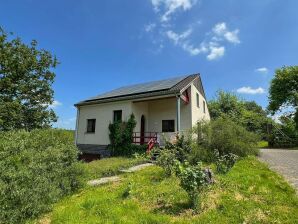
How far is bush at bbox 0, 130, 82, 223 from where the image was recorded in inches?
170

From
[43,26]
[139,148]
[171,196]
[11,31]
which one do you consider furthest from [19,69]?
[171,196]

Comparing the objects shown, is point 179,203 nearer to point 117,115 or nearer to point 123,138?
point 123,138

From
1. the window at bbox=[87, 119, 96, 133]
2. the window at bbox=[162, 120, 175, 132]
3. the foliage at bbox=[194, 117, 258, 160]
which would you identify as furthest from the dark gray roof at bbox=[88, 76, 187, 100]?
the foliage at bbox=[194, 117, 258, 160]

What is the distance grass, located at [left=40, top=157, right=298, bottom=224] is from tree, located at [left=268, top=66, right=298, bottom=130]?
94.2 ft

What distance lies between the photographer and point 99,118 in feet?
55.3

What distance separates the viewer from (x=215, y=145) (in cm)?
1072

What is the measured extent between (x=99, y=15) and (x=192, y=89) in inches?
342

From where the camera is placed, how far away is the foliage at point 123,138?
14000 mm

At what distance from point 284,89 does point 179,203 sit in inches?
1295

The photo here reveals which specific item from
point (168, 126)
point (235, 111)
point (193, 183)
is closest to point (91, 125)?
point (168, 126)

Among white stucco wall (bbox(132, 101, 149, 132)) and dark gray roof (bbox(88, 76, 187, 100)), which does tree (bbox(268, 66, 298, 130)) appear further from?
white stucco wall (bbox(132, 101, 149, 132))

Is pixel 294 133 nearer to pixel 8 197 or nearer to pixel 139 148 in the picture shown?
pixel 139 148

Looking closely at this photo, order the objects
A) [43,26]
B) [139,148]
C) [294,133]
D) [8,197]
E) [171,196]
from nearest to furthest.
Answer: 1. [8,197]
2. [171,196]
3. [43,26]
4. [139,148]
5. [294,133]

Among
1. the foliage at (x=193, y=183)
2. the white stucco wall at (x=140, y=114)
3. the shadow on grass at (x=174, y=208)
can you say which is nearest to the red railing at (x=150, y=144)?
the white stucco wall at (x=140, y=114)
